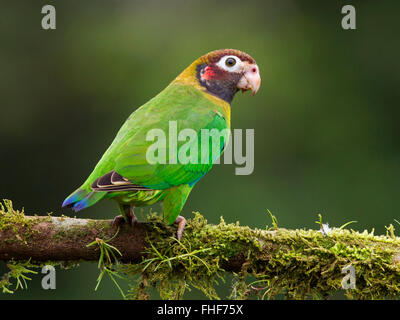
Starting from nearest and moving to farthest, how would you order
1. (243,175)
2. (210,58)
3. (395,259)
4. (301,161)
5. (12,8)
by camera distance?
(395,259) → (210,58) → (243,175) → (301,161) → (12,8)

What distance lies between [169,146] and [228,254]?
789 millimetres

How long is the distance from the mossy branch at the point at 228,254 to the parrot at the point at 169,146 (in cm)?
16

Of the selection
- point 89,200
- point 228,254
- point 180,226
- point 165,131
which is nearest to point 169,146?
point 165,131

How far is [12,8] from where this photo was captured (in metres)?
9.09

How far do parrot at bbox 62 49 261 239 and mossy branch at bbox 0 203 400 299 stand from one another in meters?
0.16

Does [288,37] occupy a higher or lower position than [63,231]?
higher

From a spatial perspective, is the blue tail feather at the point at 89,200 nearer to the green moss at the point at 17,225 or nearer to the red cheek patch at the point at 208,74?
the green moss at the point at 17,225

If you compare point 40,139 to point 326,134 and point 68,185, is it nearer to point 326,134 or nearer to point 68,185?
point 68,185

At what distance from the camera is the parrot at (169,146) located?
11.3ft

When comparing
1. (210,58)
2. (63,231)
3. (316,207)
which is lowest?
(316,207)

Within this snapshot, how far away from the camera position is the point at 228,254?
11.1ft

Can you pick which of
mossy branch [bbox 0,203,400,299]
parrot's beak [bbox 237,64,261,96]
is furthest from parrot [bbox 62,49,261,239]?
mossy branch [bbox 0,203,400,299]

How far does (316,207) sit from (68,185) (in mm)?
3491

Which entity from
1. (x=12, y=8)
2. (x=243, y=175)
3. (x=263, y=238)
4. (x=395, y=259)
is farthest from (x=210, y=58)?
(x=12, y=8)
